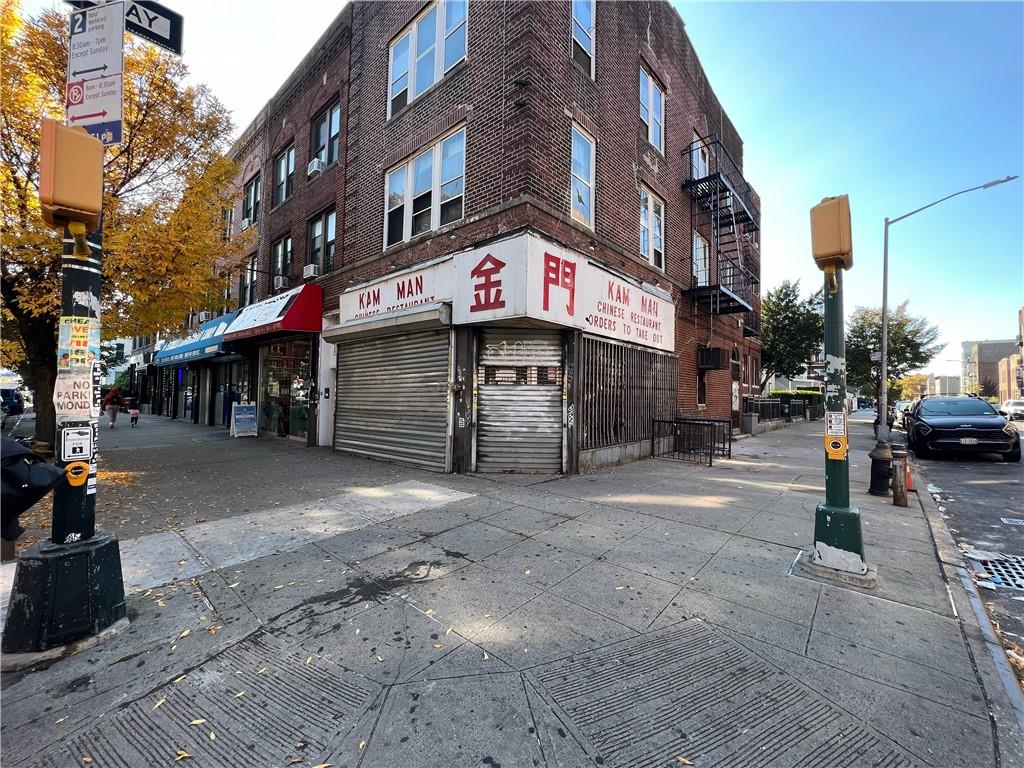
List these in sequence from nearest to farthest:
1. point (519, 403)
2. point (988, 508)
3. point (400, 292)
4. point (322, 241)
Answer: point (988, 508) < point (519, 403) < point (400, 292) < point (322, 241)

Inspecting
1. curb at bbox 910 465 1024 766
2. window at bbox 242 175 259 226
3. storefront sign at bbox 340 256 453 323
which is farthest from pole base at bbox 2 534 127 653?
window at bbox 242 175 259 226

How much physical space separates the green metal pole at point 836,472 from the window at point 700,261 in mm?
11348

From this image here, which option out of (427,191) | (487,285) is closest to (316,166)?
(427,191)

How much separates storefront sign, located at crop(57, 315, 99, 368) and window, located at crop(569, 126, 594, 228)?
816 cm

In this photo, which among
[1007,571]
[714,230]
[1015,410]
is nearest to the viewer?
[1007,571]

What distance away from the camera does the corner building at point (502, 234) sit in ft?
27.6

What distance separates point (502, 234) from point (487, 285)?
994 millimetres

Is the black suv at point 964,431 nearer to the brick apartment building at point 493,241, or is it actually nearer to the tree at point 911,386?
the brick apartment building at point 493,241

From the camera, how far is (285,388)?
14812mm

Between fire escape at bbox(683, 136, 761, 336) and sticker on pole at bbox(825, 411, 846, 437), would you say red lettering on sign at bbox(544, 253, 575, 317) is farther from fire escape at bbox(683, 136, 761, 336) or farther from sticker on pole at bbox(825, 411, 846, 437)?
fire escape at bbox(683, 136, 761, 336)

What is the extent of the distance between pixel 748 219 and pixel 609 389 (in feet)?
38.9

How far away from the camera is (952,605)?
3.56 metres

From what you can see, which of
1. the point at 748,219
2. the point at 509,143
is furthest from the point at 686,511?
the point at 748,219

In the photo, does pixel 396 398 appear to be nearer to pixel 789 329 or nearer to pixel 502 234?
pixel 502 234
